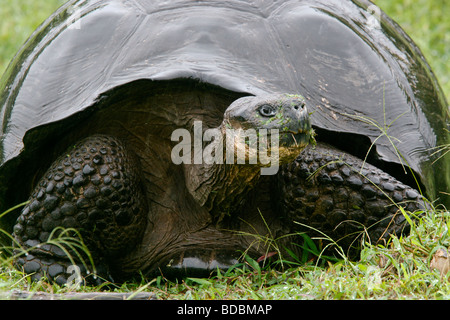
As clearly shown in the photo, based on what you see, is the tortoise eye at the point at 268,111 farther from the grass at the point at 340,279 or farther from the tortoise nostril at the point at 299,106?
the grass at the point at 340,279

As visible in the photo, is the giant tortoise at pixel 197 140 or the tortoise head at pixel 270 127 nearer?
the tortoise head at pixel 270 127

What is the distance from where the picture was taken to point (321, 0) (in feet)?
13.6

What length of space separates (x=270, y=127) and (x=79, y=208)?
1219 mm

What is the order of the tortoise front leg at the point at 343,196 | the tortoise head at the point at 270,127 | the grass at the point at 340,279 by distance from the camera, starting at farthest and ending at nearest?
the tortoise front leg at the point at 343,196 < the tortoise head at the point at 270,127 < the grass at the point at 340,279

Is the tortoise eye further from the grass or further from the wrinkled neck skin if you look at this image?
the grass

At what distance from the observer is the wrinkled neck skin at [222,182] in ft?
10.8

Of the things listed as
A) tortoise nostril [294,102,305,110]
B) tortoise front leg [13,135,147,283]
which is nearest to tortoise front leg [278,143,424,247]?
tortoise nostril [294,102,305,110]

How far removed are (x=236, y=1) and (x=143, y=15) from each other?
0.56 metres

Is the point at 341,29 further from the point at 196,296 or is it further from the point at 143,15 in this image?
the point at 196,296

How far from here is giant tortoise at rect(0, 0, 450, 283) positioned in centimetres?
348

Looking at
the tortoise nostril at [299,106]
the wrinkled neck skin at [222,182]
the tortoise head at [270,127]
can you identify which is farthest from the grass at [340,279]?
the tortoise nostril at [299,106]

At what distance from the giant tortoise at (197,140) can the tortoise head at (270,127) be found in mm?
78

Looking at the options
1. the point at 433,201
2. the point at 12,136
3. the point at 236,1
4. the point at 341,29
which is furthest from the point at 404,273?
the point at 12,136

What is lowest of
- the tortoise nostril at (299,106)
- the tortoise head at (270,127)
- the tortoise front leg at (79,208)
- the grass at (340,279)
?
the grass at (340,279)
